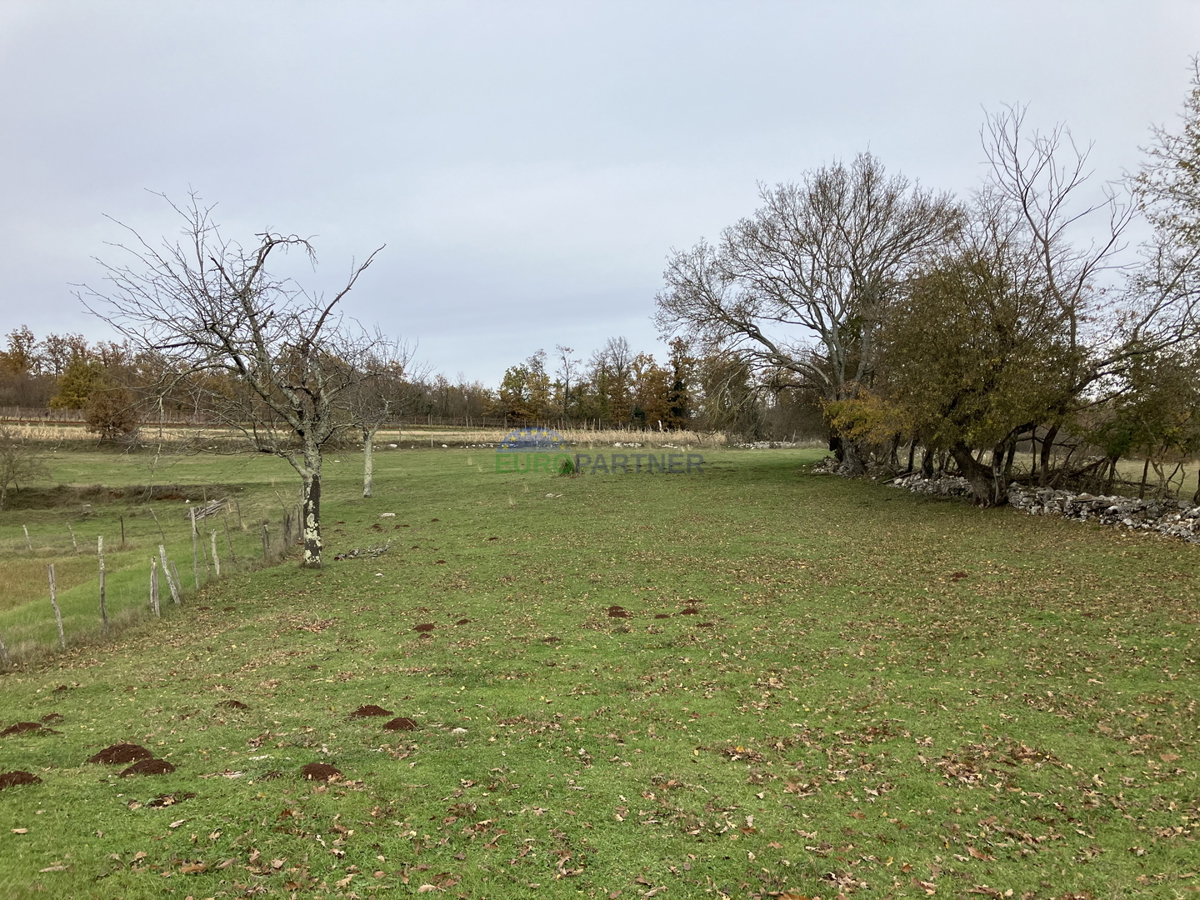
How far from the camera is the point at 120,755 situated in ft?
22.1

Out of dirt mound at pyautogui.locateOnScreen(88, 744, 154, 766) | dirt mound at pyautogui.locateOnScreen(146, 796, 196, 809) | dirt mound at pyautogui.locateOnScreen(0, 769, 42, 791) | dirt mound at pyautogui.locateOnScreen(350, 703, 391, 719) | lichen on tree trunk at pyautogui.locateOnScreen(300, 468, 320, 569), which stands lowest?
dirt mound at pyautogui.locateOnScreen(350, 703, 391, 719)

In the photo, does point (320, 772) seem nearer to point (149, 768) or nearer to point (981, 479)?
point (149, 768)

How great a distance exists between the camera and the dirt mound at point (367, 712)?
8.11 metres

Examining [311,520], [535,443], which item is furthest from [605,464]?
[311,520]

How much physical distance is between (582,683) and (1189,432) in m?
19.4

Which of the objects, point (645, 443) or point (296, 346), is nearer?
point (296, 346)

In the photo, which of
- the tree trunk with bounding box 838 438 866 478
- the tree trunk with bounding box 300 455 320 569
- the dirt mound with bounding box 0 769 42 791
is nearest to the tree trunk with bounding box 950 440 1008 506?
the tree trunk with bounding box 838 438 866 478

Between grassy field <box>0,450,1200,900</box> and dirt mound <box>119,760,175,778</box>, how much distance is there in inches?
6.9

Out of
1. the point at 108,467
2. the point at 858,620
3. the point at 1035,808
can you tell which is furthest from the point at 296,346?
the point at 108,467

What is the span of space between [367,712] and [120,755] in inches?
99.0

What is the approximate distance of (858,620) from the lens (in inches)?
473

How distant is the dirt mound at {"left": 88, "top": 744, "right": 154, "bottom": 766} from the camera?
6637mm

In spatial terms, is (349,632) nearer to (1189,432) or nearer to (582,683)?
(582,683)

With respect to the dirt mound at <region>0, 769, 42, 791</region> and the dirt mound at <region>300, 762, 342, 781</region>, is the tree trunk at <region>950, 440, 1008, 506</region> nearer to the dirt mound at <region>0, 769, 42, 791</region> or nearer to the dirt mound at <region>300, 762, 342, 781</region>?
the dirt mound at <region>300, 762, 342, 781</region>
